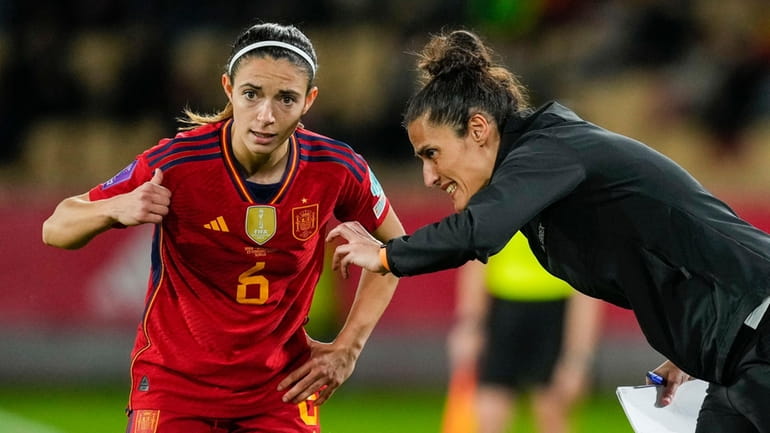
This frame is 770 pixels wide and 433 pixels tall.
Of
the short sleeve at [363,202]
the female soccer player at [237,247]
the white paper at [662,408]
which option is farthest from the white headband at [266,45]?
the white paper at [662,408]

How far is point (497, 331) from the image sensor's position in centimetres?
827

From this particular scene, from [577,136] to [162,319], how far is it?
1.74 m

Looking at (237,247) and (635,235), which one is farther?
(237,247)

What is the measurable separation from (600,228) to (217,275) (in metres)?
1.46

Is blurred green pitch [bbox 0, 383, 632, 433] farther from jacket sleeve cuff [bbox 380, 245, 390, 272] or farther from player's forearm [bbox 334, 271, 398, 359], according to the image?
jacket sleeve cuff [bbox 380, 245, 390, 272]

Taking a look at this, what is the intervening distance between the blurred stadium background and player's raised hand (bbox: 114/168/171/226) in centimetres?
653

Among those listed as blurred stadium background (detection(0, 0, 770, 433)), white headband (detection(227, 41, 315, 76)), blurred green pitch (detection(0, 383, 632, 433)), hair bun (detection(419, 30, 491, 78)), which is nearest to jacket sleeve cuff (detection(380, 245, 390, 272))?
hair bun (detection(419, 30, 491, 78))

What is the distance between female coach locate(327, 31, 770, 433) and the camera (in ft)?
13.1

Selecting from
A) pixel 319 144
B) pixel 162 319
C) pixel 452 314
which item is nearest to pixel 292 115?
pixel 319 144

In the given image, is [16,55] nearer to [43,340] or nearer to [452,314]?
[43,340]

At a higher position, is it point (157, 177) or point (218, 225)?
point (157, 177)

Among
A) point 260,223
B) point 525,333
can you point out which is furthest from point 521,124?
point 525,333

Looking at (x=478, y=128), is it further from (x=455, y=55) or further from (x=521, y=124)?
(x=455, y=55)

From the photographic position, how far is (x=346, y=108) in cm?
1359
